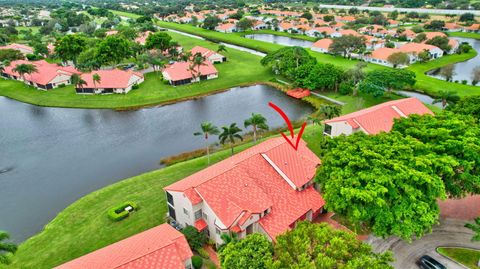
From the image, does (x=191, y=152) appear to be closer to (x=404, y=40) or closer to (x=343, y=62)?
(x=343, y=62)

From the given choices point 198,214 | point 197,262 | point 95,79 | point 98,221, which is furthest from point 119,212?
point 95,79

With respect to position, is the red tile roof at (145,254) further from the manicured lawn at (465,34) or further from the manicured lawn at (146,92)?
the manicured lawn at (465,34)

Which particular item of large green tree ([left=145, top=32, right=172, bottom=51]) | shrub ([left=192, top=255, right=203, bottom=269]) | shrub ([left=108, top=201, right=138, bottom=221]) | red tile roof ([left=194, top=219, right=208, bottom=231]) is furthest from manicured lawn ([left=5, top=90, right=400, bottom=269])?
large green tree ([left=145, top=32, right=172, bottom=51])

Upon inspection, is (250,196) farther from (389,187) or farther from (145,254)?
(389,187)

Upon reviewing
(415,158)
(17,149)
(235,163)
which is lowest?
(17,149)

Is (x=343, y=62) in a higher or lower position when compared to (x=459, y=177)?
lower

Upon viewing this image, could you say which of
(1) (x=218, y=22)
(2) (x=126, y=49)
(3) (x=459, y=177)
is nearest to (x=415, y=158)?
(3) (x=459, y=177)
